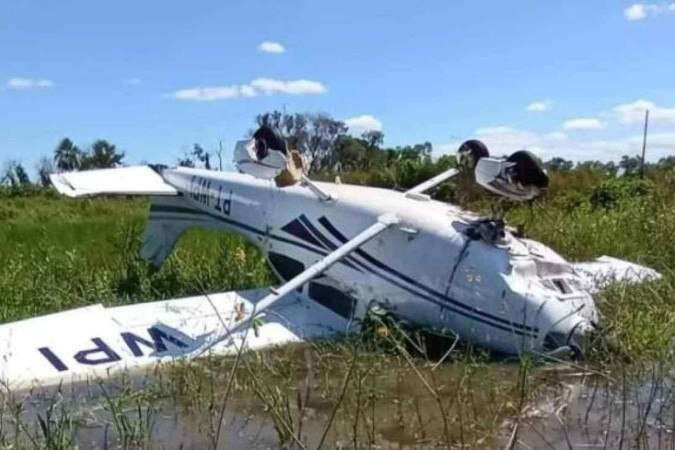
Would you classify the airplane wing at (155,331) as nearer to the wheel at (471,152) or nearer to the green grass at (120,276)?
the green grass at (120,276)

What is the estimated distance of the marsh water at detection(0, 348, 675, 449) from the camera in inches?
182

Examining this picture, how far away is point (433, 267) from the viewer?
23.5ft

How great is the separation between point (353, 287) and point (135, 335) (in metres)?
1.84

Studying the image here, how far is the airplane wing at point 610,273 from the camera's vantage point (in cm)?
796

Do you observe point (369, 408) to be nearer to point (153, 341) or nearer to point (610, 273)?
point (153, 341)

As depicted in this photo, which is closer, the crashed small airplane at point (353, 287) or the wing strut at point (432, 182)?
the crashed small airplane at point (353, 287)

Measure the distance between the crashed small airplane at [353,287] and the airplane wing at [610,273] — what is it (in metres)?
0.02

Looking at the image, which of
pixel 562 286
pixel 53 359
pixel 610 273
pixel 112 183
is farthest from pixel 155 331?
pixel 112 183

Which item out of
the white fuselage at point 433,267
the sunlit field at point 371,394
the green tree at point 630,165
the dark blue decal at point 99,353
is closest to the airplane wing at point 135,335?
the dark blue decal at point 99,353

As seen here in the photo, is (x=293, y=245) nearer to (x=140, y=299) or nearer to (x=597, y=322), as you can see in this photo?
(x=140, y=299)

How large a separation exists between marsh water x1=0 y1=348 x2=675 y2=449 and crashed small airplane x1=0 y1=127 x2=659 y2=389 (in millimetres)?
369

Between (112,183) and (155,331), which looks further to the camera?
(112,183)

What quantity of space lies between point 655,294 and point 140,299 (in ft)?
17.0

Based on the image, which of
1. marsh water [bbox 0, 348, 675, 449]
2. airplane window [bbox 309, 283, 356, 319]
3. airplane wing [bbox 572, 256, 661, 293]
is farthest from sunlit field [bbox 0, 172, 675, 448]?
airplane window [bbox 309, 283, 356, 319]
